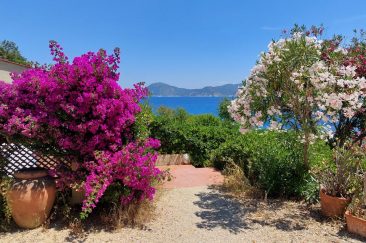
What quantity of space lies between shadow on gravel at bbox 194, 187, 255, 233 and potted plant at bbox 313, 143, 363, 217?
1.21 m

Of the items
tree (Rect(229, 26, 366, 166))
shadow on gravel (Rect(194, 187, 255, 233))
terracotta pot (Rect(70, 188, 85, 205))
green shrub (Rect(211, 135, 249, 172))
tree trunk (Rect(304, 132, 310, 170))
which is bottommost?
shadow on gravel (Rect(194, 187, 255, 233))

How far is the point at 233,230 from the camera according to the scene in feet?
15.6

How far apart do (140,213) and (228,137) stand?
474cm

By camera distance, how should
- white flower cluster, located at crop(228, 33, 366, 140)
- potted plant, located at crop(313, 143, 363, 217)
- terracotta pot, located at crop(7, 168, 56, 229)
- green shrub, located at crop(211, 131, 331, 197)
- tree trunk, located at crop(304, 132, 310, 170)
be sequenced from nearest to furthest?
terracotta pot, located at crop(7, 168, 56, 229) < white flower cluster, located at crop(228, 33, 366, 140) < potted plant, located at crop(313, 143, 363, 217) < tree trunk, located at crop(304, 132, 310, 170) < green shrub, located at crop(211, 131, 331, 197)

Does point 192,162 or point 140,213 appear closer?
point 140,213

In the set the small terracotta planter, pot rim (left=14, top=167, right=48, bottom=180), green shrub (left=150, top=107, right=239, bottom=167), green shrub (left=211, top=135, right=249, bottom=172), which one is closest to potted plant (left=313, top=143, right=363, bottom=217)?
the small terracotta planter

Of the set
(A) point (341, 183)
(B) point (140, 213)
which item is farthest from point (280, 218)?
(B) point (140, 213)

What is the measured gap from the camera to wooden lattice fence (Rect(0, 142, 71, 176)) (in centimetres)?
518

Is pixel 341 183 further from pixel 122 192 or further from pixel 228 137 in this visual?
pixel 228 137

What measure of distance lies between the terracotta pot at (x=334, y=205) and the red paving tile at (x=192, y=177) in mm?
2547

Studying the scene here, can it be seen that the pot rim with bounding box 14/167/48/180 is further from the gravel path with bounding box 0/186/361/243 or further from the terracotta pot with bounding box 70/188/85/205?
the gravel path with bounding box 0/186/361/243

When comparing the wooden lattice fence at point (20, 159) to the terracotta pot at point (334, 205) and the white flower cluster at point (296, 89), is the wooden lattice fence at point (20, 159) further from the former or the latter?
the terracotta pot at point (334, 205)

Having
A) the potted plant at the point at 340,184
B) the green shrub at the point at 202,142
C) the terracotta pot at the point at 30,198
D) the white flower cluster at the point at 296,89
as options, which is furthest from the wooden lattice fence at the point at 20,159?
the green shrub at the point at 202,142

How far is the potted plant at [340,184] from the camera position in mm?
4957
